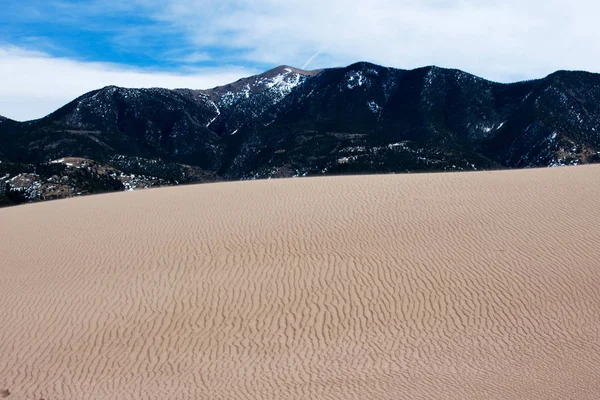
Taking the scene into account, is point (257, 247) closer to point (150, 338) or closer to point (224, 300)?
point (224, 300)

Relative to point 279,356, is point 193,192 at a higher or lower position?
higher

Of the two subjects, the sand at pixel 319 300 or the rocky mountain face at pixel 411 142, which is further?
the rocky mountain face at pixel 411 142

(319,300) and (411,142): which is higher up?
(411,142)

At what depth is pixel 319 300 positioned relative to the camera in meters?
13.0

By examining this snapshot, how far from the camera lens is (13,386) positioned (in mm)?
10312

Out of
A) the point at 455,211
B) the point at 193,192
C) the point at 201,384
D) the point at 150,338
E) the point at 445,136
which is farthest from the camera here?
the point at 445,136

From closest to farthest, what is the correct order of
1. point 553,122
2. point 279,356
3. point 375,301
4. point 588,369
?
point 588,369, point 279,356, point 375,301, point 553,122

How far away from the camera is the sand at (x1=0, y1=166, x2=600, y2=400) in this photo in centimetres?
995

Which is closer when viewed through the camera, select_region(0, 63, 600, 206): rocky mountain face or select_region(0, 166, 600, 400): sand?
select_region(0, 166, 600, 400): sand

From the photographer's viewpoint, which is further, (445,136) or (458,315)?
(445,136)

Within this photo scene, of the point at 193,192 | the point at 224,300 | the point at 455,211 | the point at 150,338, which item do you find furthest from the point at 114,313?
the point at 193,192

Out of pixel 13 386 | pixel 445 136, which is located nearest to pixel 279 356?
pixel 13 386

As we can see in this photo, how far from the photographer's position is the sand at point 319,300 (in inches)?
392

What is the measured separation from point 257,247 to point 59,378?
6993 mm
